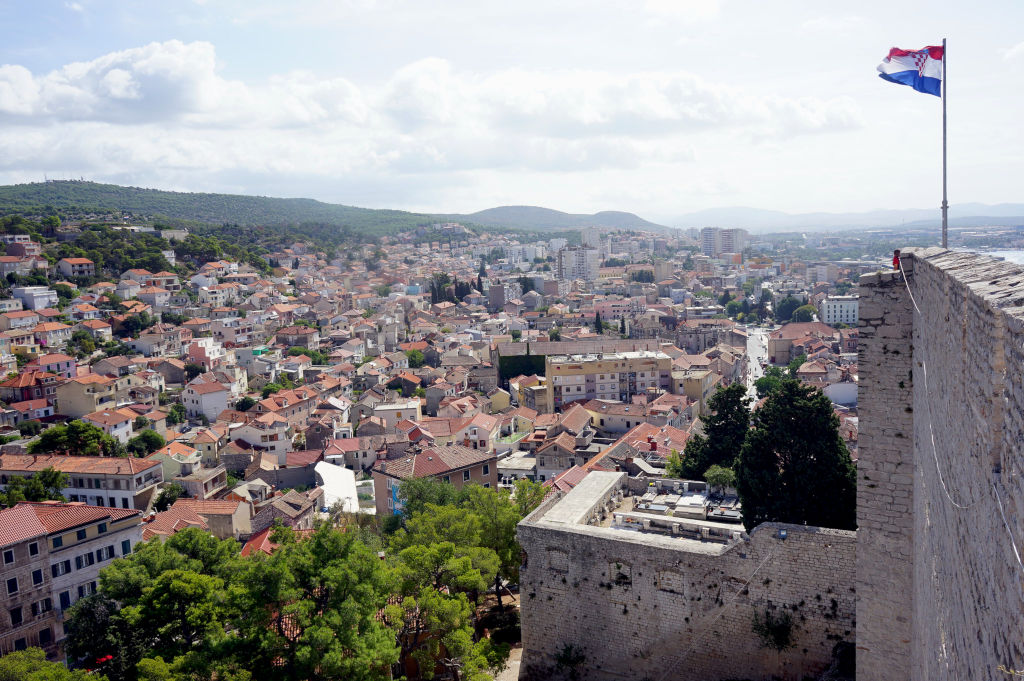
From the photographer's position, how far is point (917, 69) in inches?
263

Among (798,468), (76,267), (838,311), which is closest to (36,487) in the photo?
(798,468)

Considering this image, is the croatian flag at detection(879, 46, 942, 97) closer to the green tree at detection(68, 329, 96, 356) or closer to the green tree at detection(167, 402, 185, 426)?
the green tree at detection(167, 402, 185, 426)

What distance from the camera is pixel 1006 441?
2494 mm

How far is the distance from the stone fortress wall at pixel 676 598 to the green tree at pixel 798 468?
2.85m

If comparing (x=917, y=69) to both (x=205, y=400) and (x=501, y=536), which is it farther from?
(x=205, y=400)

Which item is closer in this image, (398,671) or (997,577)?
(997,577)

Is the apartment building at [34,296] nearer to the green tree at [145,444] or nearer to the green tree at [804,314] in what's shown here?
the green tree at [145,444]

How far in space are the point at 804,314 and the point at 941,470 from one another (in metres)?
74.2

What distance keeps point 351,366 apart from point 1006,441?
47694mm

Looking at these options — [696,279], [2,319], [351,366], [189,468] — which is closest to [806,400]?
[189,468]

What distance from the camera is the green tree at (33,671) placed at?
1121 centimetres

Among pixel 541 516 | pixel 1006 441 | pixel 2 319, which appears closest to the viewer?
pixel 1006 441

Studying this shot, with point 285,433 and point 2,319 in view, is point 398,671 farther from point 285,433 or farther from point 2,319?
point 2,319

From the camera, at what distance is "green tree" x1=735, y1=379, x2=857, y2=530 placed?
1255 cm
